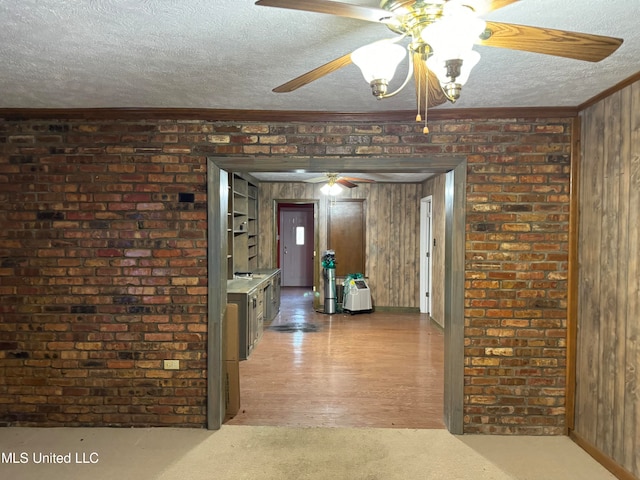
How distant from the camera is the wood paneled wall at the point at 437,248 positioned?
6.17 meters

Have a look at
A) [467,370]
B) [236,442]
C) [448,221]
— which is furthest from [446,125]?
[236,442]

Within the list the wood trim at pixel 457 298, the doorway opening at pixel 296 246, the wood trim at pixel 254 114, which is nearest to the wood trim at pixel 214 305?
the wood trim at pixel 254 114

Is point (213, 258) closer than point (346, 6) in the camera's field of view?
No

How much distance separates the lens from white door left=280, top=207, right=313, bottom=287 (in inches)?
412

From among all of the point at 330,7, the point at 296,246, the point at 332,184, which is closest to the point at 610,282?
the point at 330,7

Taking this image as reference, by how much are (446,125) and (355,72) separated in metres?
1.03

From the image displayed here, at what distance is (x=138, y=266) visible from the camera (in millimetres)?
3092

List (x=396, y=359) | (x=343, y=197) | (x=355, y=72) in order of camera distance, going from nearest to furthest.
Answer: (x=355, y=72), (x=396, y=359), (x=343, y=197)

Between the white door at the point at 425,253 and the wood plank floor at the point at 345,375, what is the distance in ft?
1.99

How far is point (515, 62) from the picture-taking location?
7.13 ft

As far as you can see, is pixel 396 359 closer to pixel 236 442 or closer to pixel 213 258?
pixel 236 442

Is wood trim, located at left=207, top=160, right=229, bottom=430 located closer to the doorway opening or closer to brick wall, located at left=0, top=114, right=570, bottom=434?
brick wall, located at left=0, top=114, right=570, bottom=434

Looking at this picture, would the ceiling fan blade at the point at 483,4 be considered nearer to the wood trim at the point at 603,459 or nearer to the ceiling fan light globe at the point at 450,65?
the ceiling fan light globe at the point at 450,65

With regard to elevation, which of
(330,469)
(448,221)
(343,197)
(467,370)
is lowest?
(330,469)
